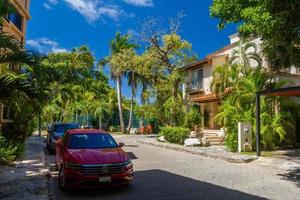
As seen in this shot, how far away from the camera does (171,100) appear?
2912cm

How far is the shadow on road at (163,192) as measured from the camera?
873 centimetres

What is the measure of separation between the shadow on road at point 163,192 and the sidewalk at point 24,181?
71 centimetres

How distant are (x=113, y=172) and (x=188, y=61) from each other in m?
23.3

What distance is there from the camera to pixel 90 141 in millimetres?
10500

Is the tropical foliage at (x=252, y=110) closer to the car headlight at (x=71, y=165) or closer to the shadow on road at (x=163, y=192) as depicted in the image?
the shadow on road at (x=163, y=192)

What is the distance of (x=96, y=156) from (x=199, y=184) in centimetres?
338

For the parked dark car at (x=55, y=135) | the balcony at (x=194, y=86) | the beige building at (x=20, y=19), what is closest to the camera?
the parked dark car at (x=55, y=135)

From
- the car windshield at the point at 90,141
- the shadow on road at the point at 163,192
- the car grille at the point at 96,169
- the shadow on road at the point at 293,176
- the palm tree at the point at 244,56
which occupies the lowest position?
the shadow on road at the point at 163,192

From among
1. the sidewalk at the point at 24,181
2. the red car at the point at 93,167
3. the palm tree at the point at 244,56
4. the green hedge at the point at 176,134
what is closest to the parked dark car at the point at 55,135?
the sidewalk at the point at 24,181

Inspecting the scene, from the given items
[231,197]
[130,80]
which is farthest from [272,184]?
[130,80]

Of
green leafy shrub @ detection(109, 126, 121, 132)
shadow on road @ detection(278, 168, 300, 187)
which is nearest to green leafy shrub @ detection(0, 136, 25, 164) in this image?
shadow on road @ detection(278, 168, 300, 187)

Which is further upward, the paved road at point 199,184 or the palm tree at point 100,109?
the palm tree at point 100,109

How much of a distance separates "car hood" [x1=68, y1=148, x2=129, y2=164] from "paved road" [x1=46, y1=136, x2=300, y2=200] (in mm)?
876

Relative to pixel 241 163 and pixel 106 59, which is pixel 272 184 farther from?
pixel 106 59
